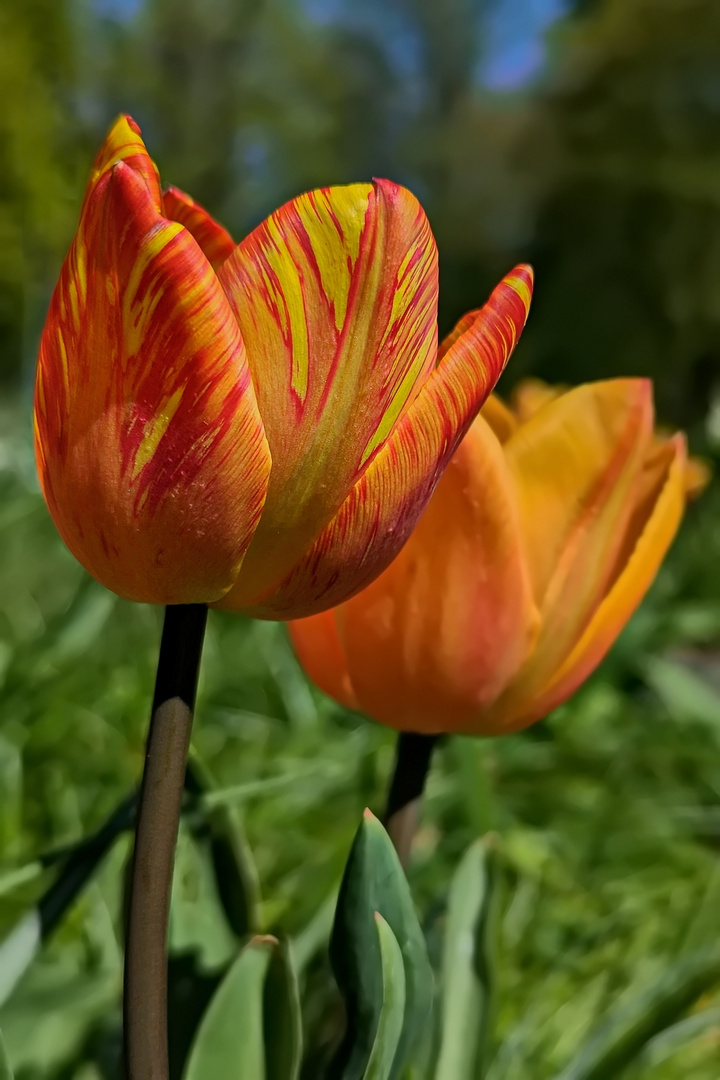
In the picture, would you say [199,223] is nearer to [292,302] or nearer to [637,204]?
[292,302]

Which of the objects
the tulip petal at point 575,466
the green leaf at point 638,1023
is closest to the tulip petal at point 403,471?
the tulip petal at point 575,466

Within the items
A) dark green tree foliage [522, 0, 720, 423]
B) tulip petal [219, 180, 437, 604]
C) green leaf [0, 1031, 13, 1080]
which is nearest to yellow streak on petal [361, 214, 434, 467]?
tulip petal [219, 180, 437, 604]

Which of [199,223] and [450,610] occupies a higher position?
[199,223]

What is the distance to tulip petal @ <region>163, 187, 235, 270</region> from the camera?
27 centimetres

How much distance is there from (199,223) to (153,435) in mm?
86

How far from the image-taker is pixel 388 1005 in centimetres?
29

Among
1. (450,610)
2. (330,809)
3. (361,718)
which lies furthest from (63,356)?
(361,718)

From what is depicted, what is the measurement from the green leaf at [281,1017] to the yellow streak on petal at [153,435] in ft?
0.60

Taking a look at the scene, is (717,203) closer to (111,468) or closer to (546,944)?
(546,944)

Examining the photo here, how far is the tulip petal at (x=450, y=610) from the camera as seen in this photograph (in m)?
0.32

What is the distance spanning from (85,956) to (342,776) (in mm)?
378

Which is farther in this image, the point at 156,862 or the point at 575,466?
the point at 575,466

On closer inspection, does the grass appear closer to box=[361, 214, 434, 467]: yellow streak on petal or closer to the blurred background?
the blurred background

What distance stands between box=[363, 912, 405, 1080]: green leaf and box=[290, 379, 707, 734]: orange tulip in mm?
76
